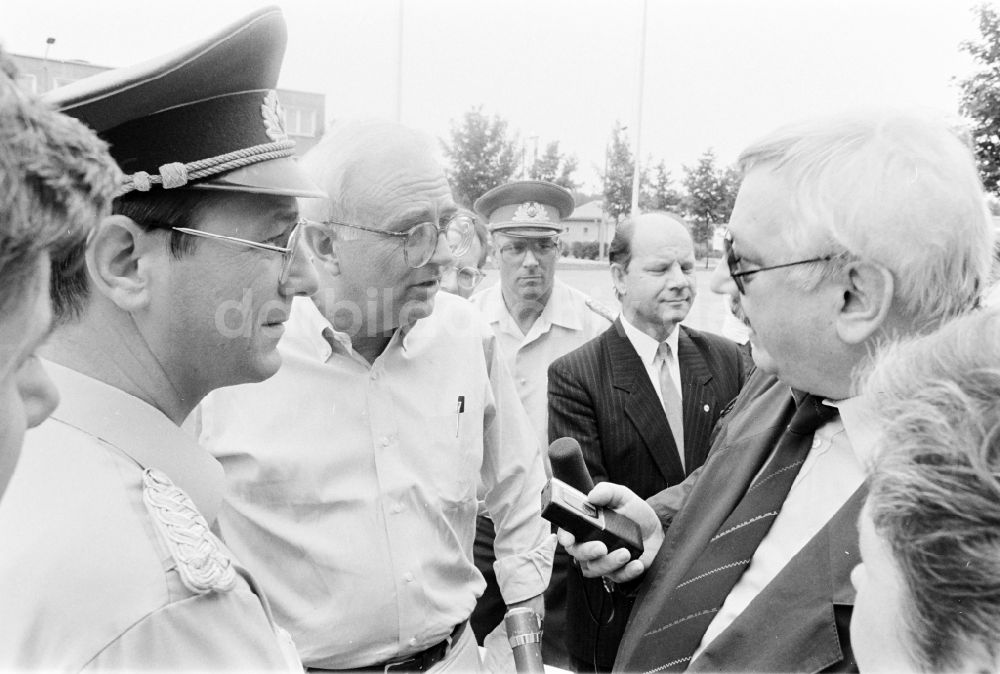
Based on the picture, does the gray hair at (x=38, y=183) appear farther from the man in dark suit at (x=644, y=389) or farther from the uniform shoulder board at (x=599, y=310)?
the uniform shoulder board at (x=599, y=310)

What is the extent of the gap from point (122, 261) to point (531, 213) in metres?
3.67

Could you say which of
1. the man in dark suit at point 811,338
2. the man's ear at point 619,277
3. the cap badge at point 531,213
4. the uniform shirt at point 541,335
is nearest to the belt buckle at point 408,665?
the man in dark suit at point 811,338

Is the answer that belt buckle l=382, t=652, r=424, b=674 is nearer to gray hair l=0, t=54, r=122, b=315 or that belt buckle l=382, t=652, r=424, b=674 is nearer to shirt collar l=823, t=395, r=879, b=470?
shirt collar l=823, t=395, r=879, b=470

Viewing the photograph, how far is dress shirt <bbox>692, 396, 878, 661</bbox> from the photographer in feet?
5.34

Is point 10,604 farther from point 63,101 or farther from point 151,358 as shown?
point 63,101

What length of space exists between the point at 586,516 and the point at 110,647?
1.22 m

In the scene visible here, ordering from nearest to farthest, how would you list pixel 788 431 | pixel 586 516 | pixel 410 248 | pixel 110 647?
pixel 110 647
pixel 788 431
pixel 586 516
pixel 410 248

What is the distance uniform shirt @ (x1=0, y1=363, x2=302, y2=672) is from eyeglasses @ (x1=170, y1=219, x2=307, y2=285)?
32 cm

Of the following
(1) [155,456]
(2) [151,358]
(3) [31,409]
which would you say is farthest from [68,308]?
(3) [31,409]

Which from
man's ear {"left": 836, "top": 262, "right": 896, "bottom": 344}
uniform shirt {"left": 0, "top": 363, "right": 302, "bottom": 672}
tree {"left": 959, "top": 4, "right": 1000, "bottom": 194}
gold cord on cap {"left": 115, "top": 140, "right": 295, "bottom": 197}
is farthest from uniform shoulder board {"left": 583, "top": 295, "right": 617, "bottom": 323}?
tree {"left": 959, "top": 4, "right": 1000, "bottom": 194}

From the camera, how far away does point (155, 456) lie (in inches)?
46.1

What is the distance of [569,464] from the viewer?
6.97 ft

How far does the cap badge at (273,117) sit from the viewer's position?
153 centimetres

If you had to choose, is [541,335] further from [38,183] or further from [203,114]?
[38,183]
